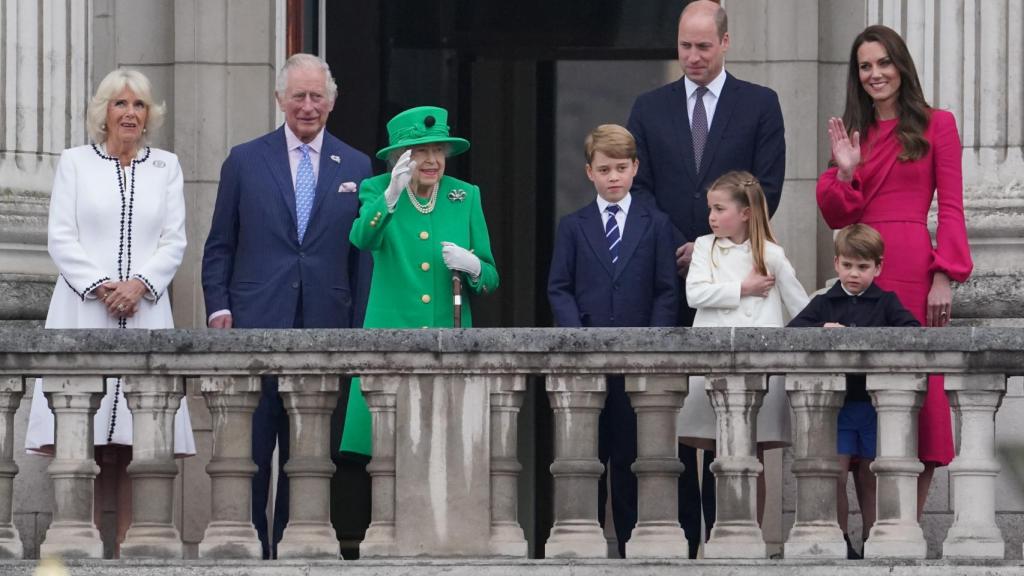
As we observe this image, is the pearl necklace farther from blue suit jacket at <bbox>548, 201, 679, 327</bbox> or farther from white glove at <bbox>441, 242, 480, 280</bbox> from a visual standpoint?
blue suit jacket at <bbox>548, 201, 679, 327</bbox>

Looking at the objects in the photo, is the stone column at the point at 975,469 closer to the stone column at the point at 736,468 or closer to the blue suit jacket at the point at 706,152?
the stone column at the point at 736,468

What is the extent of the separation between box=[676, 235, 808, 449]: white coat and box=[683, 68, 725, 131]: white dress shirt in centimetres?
61

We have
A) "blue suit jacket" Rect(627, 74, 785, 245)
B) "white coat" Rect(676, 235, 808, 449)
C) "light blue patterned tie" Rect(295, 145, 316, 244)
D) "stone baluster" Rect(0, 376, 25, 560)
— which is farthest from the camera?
"light blue patterned tie" Rect(295, 145, 316, 244)

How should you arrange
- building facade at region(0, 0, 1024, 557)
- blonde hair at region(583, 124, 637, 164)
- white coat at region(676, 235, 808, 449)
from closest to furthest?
1. white coat at region(676, 235, 808, 449)
2. blonde hair at region(583, 124, 637, 164)
3. building facade at region(0, 0, 1024, 557)

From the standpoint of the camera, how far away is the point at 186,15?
11641 mm

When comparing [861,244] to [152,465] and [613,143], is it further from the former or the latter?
[152,465]

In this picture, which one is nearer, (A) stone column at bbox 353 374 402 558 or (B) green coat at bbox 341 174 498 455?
(A) stone column at bbox 353 374 402 558

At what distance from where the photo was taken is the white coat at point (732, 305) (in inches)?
352

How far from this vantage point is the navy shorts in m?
8.80

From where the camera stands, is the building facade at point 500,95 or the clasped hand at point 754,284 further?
the building facade at point 500,95

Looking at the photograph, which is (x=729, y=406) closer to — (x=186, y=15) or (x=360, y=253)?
(x=360, y=253)

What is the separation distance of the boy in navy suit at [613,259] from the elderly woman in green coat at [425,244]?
326 mm

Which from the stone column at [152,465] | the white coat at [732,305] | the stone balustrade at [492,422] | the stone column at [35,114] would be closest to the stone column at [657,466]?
the stone balustrade at [492,422]

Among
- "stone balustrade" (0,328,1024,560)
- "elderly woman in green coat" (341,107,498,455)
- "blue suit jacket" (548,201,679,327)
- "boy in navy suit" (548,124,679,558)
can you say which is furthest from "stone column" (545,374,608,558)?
"elderly woman in green coat" (341,107,498,455)
